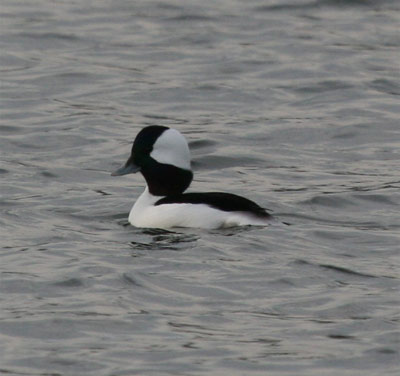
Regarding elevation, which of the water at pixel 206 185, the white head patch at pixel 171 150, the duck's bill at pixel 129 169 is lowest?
the water at pixel 206 185

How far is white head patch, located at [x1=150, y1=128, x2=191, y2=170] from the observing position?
1249cm

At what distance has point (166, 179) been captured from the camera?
1258 centimetres

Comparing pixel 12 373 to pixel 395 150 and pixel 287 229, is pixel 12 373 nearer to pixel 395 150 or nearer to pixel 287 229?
pixel 287 229

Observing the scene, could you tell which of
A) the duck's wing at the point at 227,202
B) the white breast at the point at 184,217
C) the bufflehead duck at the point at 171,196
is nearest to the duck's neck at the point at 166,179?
the bufflehead duck at the point at 171,196

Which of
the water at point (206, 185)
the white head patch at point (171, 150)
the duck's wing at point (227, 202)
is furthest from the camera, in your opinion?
the white head patch at point (171, 150)

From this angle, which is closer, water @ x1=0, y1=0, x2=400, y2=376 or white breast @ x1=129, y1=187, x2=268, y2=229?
water @ x1=0, y1=0, x2=400, y2=376

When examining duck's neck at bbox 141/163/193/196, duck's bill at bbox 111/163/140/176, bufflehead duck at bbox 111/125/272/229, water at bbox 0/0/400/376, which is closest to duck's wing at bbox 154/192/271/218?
bufflehead duck at bbox 111/125/272/229

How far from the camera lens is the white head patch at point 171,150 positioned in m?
12.5

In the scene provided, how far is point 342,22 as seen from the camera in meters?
21.4

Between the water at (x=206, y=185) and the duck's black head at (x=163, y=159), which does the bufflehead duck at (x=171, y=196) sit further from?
the water at (x=206, y=185)

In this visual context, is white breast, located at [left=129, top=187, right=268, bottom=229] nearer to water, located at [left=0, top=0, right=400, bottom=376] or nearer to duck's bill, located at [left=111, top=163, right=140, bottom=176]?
water, located at [left=0, top=0, right=400, bottom=376]

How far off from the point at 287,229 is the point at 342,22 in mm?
9635

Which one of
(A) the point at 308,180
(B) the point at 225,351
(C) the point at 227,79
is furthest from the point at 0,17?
(B) the point at 225,351

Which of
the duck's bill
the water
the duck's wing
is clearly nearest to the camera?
the water
